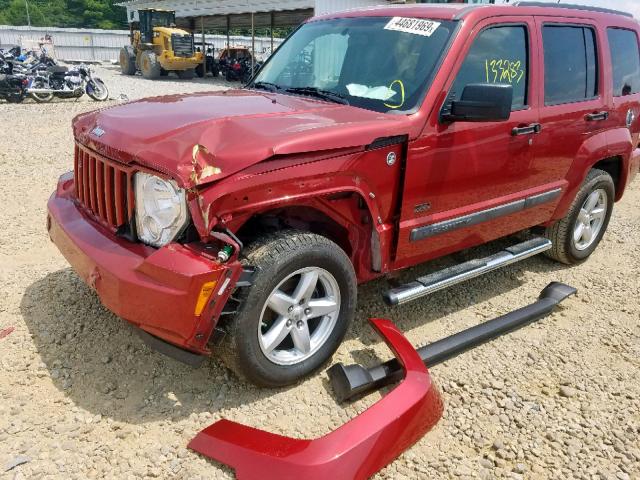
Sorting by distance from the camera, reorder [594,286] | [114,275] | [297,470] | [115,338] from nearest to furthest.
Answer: [297,470], [114,275], [115,338], [594,286]

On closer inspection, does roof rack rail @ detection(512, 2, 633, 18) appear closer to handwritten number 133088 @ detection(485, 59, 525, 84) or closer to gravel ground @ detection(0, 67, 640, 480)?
handwritten number 133088 @ detection(485, 59, 525, 84)

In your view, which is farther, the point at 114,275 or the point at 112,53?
the point at 112,53

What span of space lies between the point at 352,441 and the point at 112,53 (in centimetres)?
4290

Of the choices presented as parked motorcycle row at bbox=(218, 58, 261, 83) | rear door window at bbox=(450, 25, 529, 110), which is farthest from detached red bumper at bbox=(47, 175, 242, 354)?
parked motorcycle row at bbox=(218, 58, 261, 83)

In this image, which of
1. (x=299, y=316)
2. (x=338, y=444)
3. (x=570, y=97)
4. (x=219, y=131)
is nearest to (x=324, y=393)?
(x=299, y=316)

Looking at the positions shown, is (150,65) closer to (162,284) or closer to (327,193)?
(327,193)

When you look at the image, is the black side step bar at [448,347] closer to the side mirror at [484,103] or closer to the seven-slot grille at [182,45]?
the side mirror at [484,103]

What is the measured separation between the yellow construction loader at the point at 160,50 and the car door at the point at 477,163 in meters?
22.9

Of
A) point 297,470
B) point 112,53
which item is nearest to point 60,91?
point 297,470

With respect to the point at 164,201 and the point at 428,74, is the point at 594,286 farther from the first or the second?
the point at 164,201

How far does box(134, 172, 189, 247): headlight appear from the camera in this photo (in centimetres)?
243

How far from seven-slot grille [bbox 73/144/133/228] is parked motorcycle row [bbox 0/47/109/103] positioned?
13446 millimetres

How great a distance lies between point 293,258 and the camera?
2623 millimetres

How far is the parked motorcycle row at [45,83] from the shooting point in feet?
47.1
